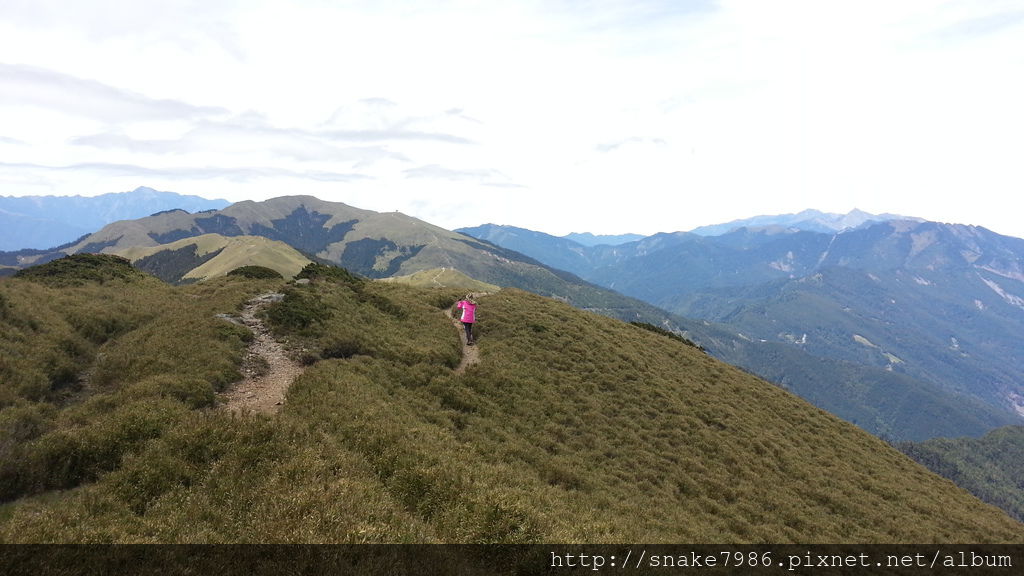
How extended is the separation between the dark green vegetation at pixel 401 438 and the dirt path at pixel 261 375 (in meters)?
0.67

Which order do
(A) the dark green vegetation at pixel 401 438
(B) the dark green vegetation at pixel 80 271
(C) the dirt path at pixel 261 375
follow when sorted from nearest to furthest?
(A) the dark green vegetation at pixel 401 438 < (C) the dirt path at pixel 261 375 < (B) the dark green vegetation at pixel 80 271

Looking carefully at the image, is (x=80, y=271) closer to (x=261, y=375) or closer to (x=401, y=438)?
(x=261, y=375)

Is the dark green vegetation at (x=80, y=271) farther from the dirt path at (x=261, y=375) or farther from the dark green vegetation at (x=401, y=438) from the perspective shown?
the dirt path at (x=261, y=375)

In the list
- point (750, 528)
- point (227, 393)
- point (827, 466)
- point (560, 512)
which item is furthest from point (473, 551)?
point (827, 466)

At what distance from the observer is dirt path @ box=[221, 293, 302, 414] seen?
17.0 meters

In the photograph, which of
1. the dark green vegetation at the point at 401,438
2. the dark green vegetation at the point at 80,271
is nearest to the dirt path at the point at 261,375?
the dark green vegetation at the point at 401,438

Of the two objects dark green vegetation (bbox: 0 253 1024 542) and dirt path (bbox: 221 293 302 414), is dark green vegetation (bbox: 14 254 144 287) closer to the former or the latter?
dark green vegetation (bbox: 0 253 1024 542)

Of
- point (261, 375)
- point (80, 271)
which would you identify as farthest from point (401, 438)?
point (80, 271)

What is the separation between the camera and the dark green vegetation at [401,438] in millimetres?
10680

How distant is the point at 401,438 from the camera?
1510 cm

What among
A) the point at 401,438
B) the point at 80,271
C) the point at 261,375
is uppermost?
the point at 80,271

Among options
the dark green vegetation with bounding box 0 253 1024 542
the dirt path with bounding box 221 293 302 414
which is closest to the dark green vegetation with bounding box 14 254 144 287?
the dark green vegetation with bounding box 0 253 1024 542

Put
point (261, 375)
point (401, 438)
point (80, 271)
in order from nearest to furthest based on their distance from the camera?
point (401, 438), point (261, 375), point (80, 271)

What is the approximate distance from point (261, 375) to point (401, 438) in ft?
28.7
